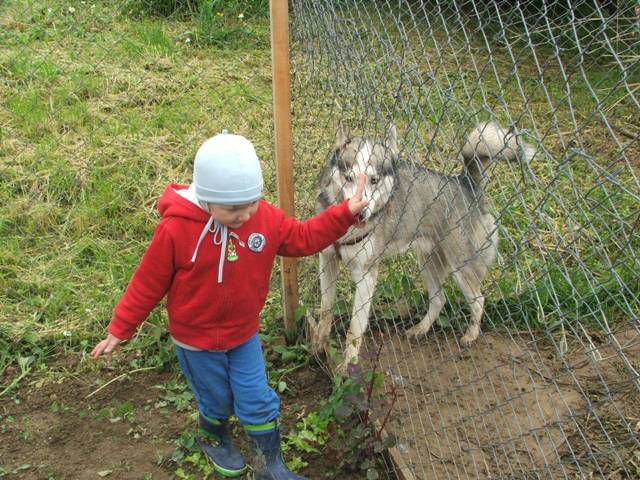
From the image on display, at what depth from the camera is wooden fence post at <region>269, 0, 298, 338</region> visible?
8.42 feet

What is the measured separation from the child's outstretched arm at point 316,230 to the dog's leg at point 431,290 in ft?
3.75

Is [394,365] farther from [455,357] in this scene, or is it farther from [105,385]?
[105,385]

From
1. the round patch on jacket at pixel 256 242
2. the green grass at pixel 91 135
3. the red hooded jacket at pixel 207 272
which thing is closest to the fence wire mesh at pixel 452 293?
the red hooded jacket at pixel 207 272

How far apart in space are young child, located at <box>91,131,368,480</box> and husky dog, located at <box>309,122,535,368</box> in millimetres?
586

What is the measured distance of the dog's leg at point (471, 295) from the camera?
128 inches

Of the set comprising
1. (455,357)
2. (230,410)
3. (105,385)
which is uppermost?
(230,410)

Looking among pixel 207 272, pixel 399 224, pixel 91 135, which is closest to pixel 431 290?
pixel 399 224

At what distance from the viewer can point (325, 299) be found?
3.20 meters

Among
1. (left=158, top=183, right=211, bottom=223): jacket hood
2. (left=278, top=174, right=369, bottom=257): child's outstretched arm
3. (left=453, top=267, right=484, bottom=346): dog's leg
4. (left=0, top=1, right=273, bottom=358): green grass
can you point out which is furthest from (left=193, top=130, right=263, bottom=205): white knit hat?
(left=453, top=267, right=484, bottom=346): dog's leg

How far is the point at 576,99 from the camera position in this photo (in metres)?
5.87

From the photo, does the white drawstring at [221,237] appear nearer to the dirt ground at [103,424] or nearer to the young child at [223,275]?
the young child at [223,275]

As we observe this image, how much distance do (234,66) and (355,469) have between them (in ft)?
14.3

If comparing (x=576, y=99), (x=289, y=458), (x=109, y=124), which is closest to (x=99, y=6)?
(x=109, y=124)

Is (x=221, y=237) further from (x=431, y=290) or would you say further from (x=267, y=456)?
(x=431, y=290)
